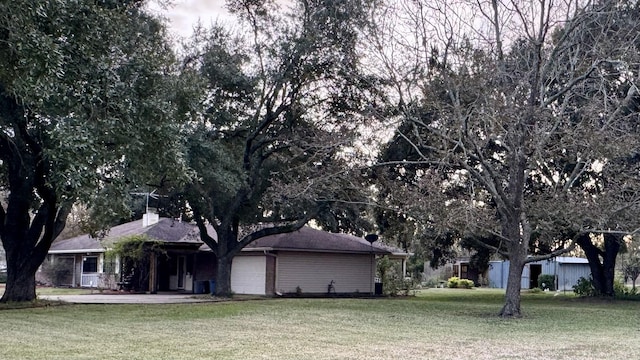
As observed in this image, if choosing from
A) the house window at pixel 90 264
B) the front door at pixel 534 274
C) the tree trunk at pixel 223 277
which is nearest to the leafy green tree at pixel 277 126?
the tree trunk at pixel 223 277

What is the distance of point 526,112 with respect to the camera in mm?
17375

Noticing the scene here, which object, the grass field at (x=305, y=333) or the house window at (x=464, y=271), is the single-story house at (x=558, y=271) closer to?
the house window at (x=464, y=271)

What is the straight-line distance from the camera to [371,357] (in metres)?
10.6

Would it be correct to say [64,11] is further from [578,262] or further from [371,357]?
[578,262]

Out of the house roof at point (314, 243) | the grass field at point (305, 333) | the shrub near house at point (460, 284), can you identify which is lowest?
the shrub near house at point (460, 284)

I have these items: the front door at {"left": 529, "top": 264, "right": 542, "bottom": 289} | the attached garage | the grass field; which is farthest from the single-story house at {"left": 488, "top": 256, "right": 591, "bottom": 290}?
the grass field

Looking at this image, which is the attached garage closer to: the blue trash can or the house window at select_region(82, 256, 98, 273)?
the blue trash can

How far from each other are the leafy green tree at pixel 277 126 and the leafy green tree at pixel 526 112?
236cm

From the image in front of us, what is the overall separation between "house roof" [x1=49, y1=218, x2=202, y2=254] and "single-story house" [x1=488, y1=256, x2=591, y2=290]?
74.6 ft

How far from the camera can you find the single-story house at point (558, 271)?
45.9 meters

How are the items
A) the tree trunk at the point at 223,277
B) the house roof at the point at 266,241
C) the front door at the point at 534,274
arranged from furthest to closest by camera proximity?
the front door at the point at 534,274 < the house roof at the point at 266,241 < the tree trunk at the point at 223,277

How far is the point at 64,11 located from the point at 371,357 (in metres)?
6.80

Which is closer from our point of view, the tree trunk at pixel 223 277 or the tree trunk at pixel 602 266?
the tree trunk at pixel 223 277

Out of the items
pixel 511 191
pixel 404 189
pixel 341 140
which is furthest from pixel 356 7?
pixel 511 191
